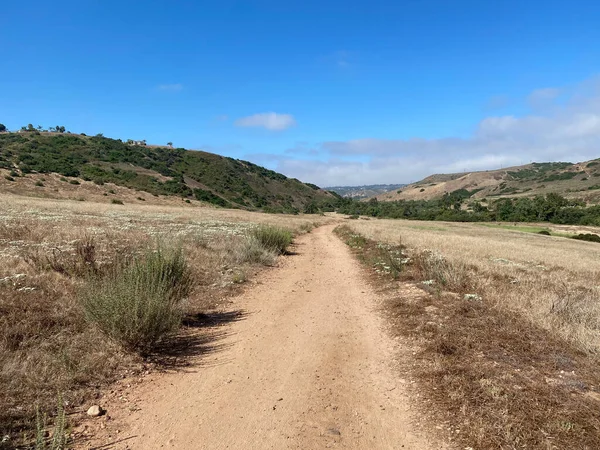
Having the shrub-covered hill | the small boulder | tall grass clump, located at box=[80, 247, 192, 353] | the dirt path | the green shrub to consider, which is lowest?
the dirt path

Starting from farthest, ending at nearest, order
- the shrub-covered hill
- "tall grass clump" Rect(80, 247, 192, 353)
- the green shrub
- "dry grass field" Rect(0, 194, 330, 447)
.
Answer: the shrub-covered hill
"tall grass clump" Rect(80, 247, 192, 353)
"dry grass field" Rect(0, 194, 330, 447)
the green shrub

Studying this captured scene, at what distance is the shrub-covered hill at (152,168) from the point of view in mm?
78188

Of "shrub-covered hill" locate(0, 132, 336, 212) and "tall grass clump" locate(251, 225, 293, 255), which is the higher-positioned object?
"shrub-covered hill" locate(0, 132, 336, 212)

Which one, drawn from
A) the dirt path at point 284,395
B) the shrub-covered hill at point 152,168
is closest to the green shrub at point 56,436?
the dirt path at point 284,395

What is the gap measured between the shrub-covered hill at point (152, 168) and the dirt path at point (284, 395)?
74143mm

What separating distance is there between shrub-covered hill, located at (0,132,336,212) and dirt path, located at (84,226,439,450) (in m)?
74.1

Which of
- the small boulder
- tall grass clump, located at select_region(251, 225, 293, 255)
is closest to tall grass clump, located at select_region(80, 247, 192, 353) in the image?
the small boulder

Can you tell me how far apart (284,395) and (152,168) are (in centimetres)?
11355

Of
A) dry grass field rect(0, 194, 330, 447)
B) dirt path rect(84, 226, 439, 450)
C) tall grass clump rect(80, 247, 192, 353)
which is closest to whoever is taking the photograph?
dirt path rect(84, 226, 439, 450)

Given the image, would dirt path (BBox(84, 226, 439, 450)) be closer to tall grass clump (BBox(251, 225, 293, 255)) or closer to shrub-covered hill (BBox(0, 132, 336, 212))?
tall grass clump (BBox(251, 225, 293, 255))

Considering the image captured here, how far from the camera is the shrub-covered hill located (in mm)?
78188

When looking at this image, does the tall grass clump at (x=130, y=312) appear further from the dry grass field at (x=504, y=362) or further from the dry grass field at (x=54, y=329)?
the dry grass field at (x=504, y=362)

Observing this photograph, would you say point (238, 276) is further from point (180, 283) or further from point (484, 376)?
point (484, 376)

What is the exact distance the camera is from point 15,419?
12.5 ft
